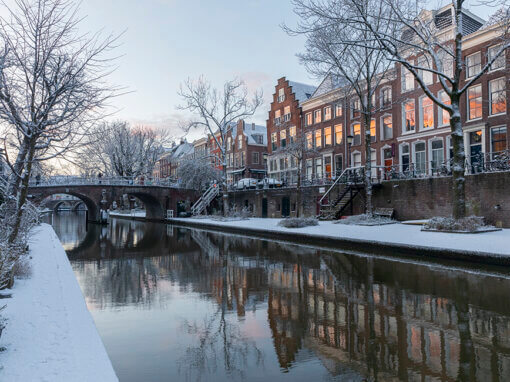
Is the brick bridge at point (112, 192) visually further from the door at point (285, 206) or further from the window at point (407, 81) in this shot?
the window at point (407, 81)

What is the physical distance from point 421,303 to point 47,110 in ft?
28.1

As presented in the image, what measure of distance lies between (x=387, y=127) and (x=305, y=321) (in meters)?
28.7

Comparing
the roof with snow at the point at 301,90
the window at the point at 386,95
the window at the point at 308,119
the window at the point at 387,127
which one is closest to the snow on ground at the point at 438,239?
the window at the point at 387,127

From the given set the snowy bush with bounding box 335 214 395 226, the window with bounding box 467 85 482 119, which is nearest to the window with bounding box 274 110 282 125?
the window with bounding box 467 85 482 119

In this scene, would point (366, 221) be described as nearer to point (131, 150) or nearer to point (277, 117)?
point (277, 117)

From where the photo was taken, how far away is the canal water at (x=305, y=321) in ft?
15.2

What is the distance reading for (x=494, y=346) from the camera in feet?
16.9

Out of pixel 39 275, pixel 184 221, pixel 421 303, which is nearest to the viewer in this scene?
pixel 421 303

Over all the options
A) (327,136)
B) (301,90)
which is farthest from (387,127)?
(301,90)

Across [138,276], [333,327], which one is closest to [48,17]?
[138,276]

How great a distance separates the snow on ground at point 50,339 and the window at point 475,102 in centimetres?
2596

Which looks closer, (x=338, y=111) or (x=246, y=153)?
(x=338, y=111)

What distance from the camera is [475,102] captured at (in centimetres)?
2512

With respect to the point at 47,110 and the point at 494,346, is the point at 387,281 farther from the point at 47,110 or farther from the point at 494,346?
the point at 47,110
